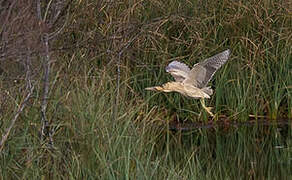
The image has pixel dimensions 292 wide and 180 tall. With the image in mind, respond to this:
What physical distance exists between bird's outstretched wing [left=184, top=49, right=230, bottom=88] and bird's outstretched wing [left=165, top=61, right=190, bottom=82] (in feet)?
0.16

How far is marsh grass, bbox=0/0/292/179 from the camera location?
18.7 feet

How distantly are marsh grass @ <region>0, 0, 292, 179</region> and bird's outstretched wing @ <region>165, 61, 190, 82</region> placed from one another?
0.35 meters

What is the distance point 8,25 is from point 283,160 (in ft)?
10.3

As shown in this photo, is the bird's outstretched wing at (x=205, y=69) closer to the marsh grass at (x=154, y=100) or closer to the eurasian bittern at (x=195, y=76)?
the eurasian bittern at (x=195, y=76)

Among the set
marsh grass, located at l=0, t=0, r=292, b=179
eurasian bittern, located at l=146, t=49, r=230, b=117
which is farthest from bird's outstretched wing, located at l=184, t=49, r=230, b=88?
marsh grass, located at l=0, t=0, r=292, b=179

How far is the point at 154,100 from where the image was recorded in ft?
28.3

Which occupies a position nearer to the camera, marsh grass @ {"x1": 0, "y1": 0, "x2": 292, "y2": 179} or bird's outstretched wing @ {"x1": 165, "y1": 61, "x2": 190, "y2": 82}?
marsh grass @ {"x1": 0, "y1": 0, "x2": 292, "y2": 179}

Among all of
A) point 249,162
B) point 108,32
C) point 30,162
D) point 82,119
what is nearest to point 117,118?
point 82,119

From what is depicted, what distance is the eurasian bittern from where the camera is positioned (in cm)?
739

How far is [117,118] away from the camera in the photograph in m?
6.35

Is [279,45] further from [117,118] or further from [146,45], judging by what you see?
[117,118]

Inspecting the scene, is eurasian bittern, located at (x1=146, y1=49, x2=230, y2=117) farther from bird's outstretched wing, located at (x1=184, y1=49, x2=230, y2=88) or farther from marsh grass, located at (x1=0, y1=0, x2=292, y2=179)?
marsh grass, located at (x1=0, y1=0, x2=292, y2=179)

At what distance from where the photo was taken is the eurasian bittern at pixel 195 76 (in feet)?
24.3

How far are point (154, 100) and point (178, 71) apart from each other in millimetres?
1148
